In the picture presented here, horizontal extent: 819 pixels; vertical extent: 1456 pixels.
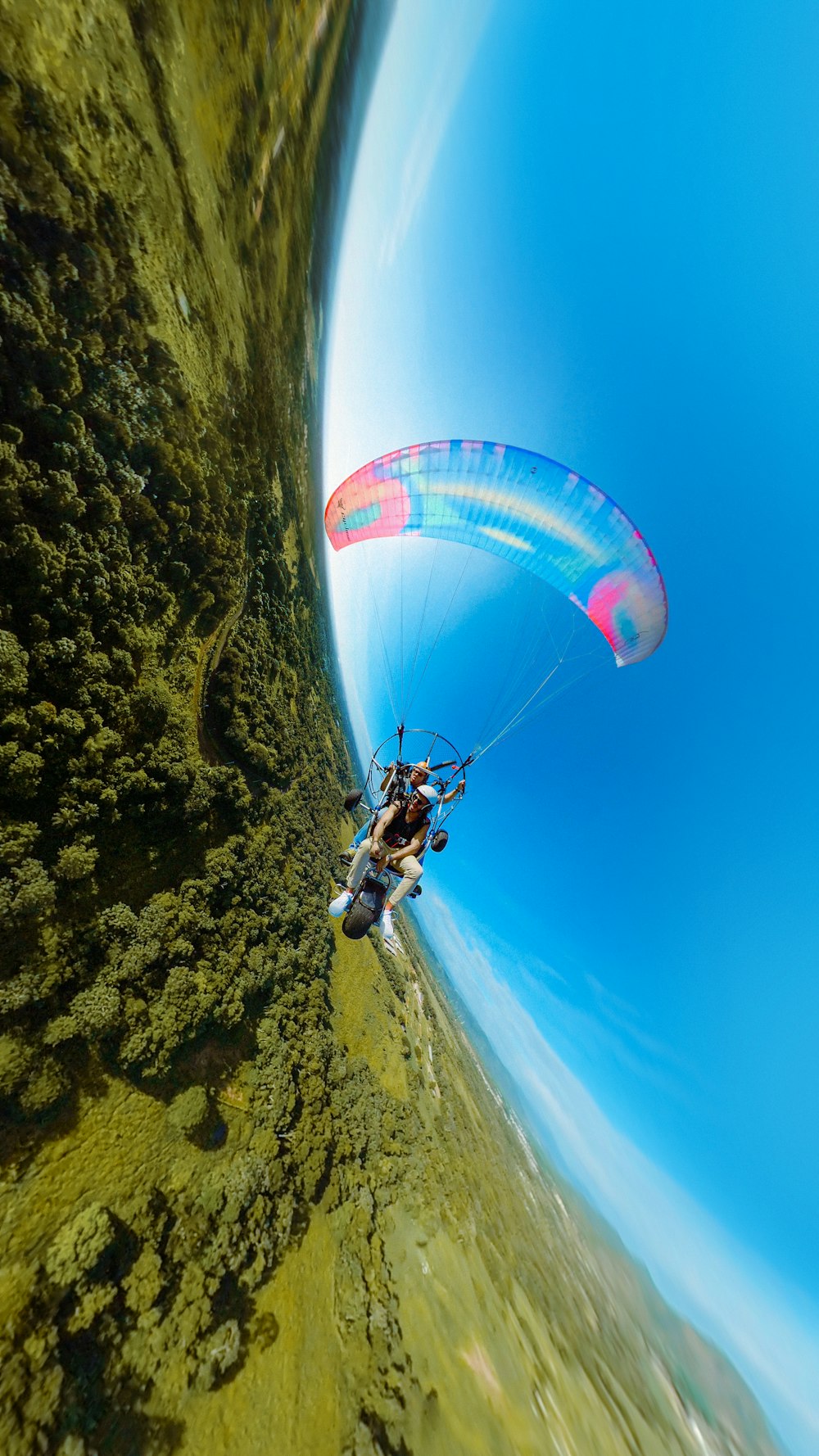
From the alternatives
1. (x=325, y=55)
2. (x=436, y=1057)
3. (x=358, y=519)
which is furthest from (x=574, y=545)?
(x=436, y=1057)

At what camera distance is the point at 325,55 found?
781 inches

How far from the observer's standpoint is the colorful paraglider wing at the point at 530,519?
1141cm

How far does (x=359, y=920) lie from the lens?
1003 cm

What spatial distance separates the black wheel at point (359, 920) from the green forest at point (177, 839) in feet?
36.8

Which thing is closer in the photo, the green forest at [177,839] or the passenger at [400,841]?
the passenger at [400,841]

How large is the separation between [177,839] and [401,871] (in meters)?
14.1

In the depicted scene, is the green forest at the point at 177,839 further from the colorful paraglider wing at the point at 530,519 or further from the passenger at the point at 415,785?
the passenger at the point at 415,785

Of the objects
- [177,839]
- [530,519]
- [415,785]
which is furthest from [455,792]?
[177,839]

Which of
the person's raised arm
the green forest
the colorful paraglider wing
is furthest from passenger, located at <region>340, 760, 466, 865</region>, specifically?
the green forest

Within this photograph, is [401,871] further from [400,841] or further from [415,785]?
[415,785]

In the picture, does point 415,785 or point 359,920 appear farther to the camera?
point 415,785

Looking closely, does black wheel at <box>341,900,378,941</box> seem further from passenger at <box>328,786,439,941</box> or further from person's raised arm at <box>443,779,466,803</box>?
person's raised arm at <box>443,779,466,803</box>

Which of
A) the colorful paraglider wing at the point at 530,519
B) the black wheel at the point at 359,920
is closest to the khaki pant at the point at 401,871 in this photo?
the black wheel at the point at 359,920

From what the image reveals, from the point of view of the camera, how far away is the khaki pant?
10.4 m
